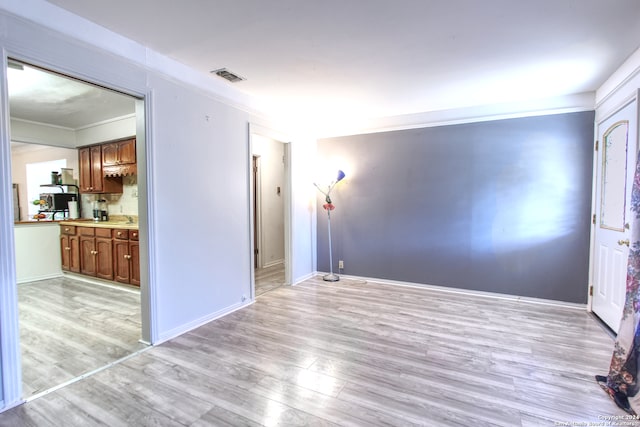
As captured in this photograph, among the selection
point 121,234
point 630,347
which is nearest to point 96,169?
point 121,234

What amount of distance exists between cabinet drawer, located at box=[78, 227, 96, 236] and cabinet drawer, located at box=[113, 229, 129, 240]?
0.57m

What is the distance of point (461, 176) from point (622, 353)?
8.52 feet

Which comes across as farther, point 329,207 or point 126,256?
point 329,207

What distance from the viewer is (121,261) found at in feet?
14.0

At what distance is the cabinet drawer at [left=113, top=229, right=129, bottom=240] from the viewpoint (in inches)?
163

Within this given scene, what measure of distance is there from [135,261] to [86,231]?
132cm

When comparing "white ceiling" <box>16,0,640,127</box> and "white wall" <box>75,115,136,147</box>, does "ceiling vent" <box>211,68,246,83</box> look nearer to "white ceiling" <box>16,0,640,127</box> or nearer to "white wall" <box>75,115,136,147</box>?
"white ceiling" <box>16,0,640,127</box>

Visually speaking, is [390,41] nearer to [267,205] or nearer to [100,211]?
[267,205]

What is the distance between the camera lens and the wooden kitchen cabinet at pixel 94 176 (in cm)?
493

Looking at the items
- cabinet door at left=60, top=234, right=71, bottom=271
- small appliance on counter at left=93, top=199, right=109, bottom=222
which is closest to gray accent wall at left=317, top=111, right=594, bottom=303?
small appliance on counter at left=93, top=199, right=109, bottom=222

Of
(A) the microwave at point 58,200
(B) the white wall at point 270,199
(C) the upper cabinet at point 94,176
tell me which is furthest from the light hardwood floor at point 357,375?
(A) the microwave at point 58,200

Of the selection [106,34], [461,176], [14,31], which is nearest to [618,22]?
[461,176]

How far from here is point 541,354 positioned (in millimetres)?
2469

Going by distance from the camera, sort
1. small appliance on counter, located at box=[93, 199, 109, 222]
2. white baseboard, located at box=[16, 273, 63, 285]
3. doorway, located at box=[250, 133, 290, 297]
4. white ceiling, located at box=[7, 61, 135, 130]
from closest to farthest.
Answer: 1. white ceiling, located at box=[7, 61, 135, 130]
2. white baseboard, located at box=[16, 273, 63, 285]
3. small appliance on counter, located at box=[93, 199, 109, 222]
4. doorway, located at box=[250, 133, 290, 297]
